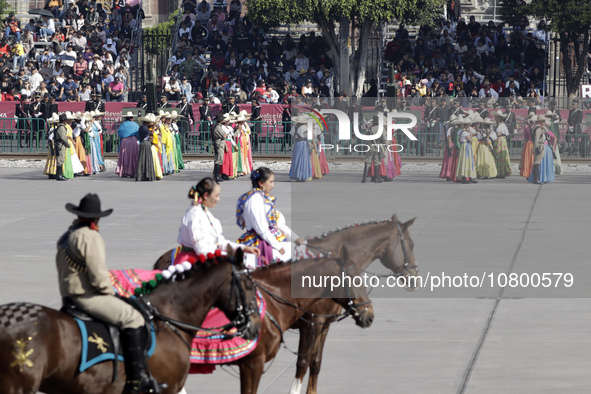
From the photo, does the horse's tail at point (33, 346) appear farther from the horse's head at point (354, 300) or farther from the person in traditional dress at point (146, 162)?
the person in traditional dress at point (146, 162)

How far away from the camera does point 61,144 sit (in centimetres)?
2397

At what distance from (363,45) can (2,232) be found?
20.2 metres

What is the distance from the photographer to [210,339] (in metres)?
7.20

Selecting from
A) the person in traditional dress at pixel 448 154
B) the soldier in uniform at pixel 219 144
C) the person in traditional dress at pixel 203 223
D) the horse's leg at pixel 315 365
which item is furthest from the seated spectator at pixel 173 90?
the horse's leg at pixel 315 365

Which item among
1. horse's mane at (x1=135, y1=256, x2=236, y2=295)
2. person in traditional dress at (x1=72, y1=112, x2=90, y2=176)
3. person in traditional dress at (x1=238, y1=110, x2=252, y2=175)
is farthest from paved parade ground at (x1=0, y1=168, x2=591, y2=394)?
horse's mane at (x1=135, y1=256, x2=236, y2=295)

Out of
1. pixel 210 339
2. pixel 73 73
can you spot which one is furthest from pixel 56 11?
pixel 210 339

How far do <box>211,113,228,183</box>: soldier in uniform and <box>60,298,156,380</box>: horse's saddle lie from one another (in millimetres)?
17778

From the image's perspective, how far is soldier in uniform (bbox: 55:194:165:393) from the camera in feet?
20.7

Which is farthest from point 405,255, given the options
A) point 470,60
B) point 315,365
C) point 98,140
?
point 470,60

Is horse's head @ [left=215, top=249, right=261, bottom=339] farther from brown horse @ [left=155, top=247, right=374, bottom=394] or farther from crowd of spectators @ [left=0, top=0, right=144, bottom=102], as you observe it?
crowd of spectators @ [left=0, top=0, right=144, bottom=102]

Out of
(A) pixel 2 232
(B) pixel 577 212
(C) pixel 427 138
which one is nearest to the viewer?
(A) pixel 2 232

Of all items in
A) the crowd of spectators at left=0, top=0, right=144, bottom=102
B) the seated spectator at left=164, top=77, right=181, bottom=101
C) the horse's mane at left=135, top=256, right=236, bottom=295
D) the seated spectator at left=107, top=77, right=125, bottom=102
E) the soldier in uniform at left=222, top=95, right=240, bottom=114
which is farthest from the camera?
the crowd of spectators at left=0, top=0, right=144, bottom=102

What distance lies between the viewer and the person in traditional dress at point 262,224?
8742mm

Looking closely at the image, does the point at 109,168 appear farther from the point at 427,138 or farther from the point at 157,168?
the point at 427,138
